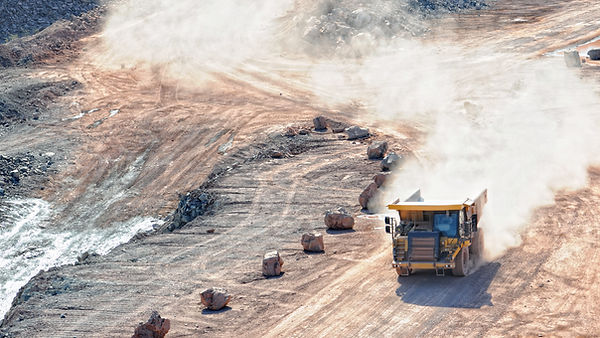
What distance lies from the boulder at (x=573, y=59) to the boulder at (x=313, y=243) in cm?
2607

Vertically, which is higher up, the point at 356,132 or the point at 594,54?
the point at 594,54

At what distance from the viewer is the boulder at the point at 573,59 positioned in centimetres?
4694

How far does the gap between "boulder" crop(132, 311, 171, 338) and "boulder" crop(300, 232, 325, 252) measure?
6.68 m

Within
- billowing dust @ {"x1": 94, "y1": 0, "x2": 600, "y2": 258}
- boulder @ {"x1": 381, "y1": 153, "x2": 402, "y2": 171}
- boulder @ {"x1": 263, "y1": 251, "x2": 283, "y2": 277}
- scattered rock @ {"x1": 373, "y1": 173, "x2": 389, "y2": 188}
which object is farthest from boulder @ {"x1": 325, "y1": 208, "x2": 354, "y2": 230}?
boulder @ {"x1": 381, "y1": 153, "x2": 402, "y2": 171}

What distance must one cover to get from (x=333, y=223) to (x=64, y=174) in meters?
17.1

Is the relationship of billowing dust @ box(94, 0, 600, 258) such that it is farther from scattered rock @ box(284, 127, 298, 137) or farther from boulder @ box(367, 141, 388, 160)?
scattered rock @ box(284, 127, 298, 137)

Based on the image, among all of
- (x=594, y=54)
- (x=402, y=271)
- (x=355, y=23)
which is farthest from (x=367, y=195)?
(x=355, y=23)

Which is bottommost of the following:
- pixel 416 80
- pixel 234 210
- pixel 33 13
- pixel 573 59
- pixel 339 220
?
pixel 234 210

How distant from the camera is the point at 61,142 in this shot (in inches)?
1702

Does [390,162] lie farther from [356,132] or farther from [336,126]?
[336,126]

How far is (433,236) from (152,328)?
23.5ft

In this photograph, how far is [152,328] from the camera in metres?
20.4

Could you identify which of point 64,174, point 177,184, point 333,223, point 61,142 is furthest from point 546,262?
point 61,142

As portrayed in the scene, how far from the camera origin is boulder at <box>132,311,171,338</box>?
2033 centimetres
